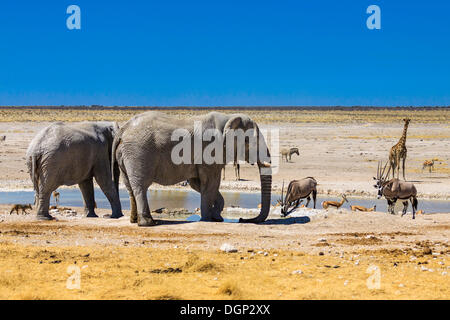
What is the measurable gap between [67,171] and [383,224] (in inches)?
268

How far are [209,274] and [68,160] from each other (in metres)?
6.31

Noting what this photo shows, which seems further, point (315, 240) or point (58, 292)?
point (315, 240)

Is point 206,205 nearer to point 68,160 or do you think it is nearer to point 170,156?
point 170,156

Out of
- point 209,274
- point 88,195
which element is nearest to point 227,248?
point 209,274

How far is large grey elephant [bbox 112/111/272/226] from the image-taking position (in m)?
11.9

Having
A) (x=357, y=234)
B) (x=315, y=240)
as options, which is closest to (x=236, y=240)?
(x=315, y=240)

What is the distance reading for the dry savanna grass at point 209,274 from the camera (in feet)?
22.5

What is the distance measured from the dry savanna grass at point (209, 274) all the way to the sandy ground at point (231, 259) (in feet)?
0.04

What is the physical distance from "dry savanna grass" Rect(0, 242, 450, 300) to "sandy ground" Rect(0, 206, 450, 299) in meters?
0.01

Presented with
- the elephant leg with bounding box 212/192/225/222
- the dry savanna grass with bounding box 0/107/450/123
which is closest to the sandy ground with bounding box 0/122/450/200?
the elephant leg with bounding box 212/192/225/222

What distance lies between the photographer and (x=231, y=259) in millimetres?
8773

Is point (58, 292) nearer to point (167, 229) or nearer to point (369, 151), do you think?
point (167, 229)

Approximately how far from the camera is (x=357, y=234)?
11086mm
